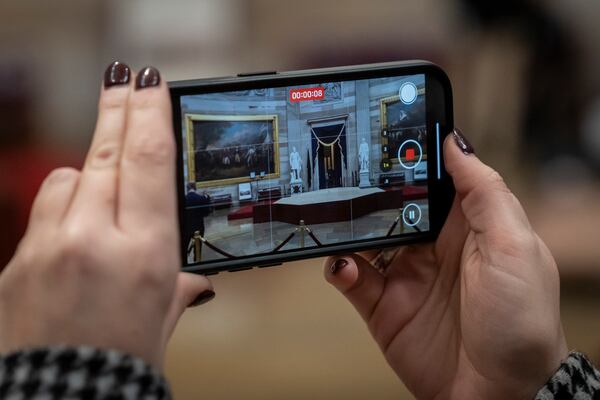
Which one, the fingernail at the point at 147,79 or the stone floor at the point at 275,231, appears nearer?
the fingernail at the point at 147,79

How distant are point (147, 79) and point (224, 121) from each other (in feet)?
0.42

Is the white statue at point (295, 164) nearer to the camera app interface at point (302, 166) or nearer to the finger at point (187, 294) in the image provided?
the camera app interface at point (302, 166)

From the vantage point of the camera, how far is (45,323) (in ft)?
1.27

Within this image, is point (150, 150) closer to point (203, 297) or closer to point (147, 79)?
point (147, 79)

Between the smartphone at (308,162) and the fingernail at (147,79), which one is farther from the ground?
the fingernail at (147,79)

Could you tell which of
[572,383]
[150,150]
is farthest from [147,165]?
[572,383]

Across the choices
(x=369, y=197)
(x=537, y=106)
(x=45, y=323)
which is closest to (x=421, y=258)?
(x=369, y=197)

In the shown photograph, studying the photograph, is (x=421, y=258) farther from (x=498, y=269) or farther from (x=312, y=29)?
(x=312, y=29)

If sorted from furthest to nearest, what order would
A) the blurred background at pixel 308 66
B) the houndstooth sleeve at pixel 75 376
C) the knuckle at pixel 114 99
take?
the blurred background at pixel 308 66
the knuckle at pixel 114 99
the houndstooth sleeve at pixel 75 376

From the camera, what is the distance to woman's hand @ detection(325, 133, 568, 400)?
0.58 metres

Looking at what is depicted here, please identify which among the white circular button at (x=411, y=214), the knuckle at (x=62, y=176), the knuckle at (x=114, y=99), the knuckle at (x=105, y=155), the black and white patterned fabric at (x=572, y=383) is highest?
the knuckle at (x=114, y=99)

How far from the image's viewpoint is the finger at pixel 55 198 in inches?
16.5

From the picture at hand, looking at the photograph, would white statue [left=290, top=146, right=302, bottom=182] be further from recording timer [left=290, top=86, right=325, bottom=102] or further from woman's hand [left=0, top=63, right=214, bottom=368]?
woman's hand [left=0, top=63, right=214, bottom=368]

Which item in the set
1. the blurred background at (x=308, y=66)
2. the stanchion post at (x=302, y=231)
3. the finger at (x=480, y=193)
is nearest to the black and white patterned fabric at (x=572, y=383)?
the finger at (x=480, y=193)
